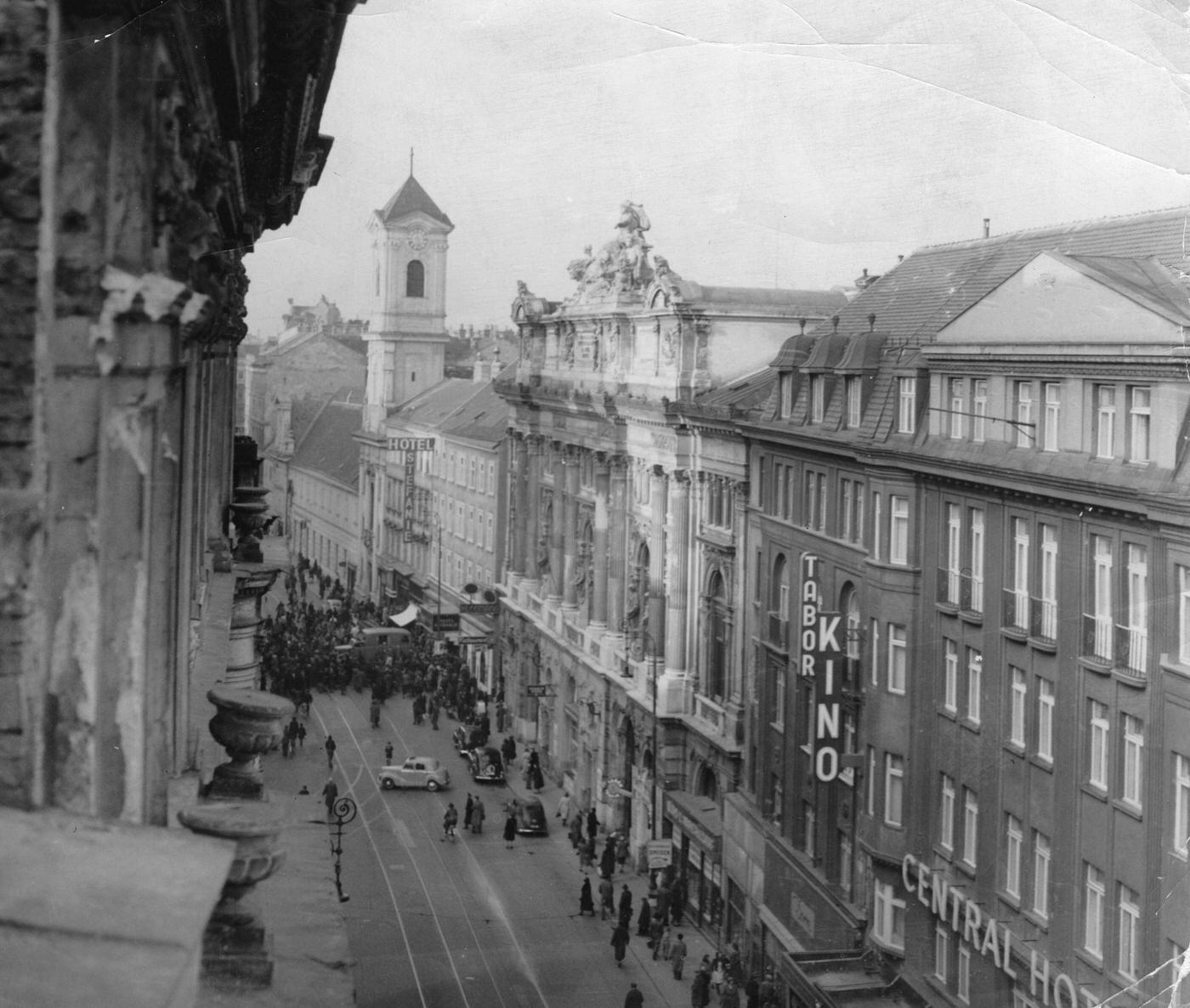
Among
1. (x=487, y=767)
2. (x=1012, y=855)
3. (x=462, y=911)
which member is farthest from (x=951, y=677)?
(x=487, y=767)

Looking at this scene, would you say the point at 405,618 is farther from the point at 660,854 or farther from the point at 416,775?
the point at 660,854

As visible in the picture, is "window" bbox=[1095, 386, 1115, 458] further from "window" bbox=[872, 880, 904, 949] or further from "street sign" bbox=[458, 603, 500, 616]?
"street sign" bbox=[458, 603, 500, 616]

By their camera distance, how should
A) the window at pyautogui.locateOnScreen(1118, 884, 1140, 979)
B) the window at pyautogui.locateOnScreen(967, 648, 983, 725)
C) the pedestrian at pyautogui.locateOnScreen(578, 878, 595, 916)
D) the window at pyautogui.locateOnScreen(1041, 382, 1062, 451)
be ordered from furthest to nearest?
the pedestrian at pyautogui.locateOnScreen(578, 878, 595, 916), the window at pyautogui.locateOnScreen(967, 648, 983, 725), the window at pyautogui.locateOnScreen(1041, 382, 1062, 451), the window at pyautogui.locateOnScreen(1118, 884, 1140, 979)

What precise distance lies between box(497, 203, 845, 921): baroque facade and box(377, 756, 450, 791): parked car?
→ 5.13 metres

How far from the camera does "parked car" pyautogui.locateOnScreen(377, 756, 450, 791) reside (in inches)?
1971

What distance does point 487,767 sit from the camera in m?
53.9

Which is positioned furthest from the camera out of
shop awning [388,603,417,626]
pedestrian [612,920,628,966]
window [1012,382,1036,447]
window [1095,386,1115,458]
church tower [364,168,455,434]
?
shop awning [388,603,417,626]

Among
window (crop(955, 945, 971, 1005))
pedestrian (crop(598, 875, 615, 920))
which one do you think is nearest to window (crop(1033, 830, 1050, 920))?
window (crop(955, 945, 971, 1005))

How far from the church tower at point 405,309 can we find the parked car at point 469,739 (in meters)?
18.5

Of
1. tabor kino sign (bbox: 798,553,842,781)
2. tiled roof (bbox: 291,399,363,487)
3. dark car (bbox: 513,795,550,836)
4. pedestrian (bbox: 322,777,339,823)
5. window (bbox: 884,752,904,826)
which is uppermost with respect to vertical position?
tiled roof (bbox: 291,399,363,487)

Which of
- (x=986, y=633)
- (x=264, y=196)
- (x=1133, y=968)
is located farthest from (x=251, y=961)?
(x=986, y=633)

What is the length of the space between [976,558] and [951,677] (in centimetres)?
233

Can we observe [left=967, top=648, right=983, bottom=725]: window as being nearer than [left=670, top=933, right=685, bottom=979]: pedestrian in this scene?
Yes

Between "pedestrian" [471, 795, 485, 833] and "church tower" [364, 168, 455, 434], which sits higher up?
"church tower" [364, 168, 455, 434]
